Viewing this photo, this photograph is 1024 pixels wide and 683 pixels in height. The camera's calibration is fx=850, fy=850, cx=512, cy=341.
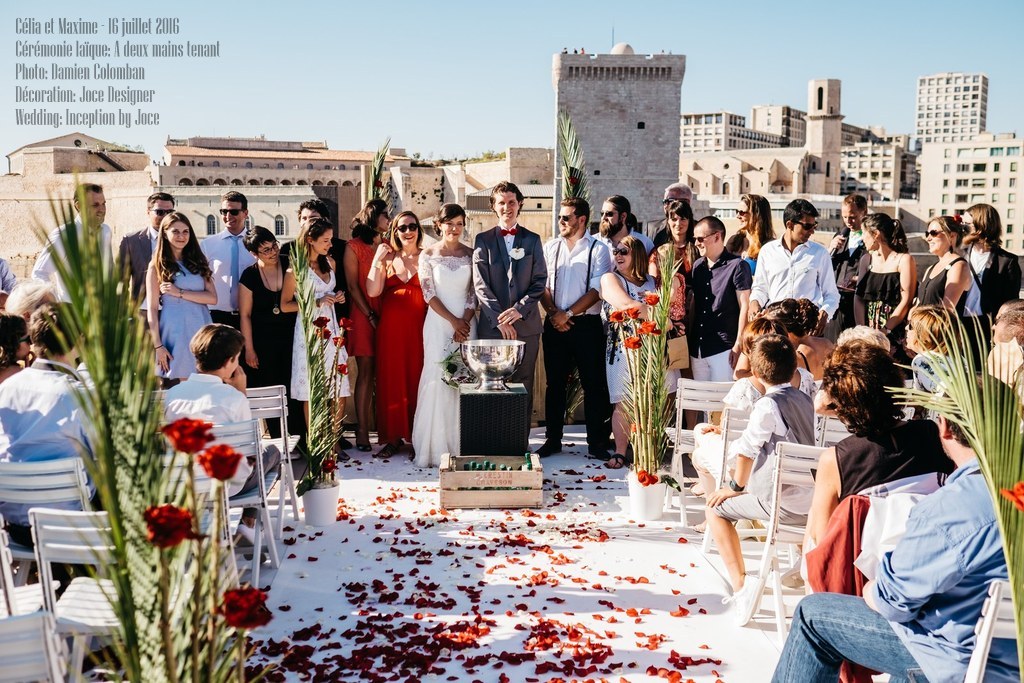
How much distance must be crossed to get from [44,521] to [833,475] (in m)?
2.47

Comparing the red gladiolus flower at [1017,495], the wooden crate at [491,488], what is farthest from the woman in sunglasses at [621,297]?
the red gladiolus flower at [1017,495]

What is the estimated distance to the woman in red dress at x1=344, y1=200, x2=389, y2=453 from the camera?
6277 mm

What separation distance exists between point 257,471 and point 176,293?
215 cm

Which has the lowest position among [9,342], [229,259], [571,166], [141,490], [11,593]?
[11,593]

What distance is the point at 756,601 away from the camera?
339cm

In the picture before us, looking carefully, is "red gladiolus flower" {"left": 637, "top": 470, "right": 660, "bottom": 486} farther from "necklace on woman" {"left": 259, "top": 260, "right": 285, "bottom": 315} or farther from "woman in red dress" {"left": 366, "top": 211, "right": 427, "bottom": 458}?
"necklace on woman" {"left": 259, "top": 260, "right": 285, "bottom": 315}

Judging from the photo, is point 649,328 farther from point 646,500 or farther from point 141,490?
point 141,490

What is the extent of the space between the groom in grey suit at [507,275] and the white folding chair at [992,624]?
13.0ft

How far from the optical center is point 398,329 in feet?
20.5

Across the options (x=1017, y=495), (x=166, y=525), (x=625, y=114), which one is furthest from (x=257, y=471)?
(x=625, y=114)

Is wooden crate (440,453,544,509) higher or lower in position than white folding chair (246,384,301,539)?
lower

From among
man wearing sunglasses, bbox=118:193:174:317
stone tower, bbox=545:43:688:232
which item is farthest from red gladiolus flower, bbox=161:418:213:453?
stone tower, bbox=545:43:688:232

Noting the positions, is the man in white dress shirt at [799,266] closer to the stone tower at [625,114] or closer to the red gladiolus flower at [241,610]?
the red gladiolus flower at [241,610]

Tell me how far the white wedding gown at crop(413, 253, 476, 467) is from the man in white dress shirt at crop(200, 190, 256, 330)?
4.33 feet
